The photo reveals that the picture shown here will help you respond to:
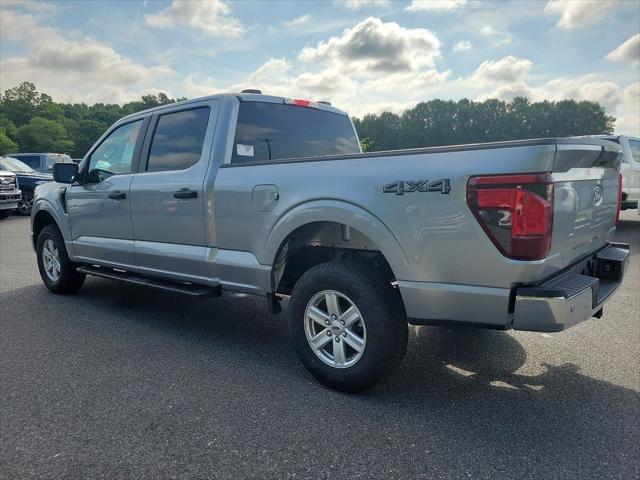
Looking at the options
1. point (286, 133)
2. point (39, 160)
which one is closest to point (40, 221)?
point (286, 133)

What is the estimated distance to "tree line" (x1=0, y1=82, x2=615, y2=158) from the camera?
278ft

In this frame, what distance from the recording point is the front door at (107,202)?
451 cm

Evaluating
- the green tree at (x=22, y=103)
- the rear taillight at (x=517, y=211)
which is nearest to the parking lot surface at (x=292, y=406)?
the rear taillight at (x=517, y=211)

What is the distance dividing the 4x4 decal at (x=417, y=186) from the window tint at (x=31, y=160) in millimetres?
17732

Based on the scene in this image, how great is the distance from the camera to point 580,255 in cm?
293

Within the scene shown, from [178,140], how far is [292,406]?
95.3 inches

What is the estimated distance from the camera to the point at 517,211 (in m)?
2.34

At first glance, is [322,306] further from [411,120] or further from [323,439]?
[411,120]

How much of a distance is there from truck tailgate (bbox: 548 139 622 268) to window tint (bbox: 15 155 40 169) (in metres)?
18.2

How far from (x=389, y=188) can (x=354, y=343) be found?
3.13 feet

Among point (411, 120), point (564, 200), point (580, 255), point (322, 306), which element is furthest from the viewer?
point (411, 120)

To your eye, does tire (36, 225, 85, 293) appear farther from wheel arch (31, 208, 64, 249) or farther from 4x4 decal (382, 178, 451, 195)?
4x4 decal (382, 178, 451, 195)

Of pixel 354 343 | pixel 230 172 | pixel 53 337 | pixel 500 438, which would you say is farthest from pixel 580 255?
pixel 53 337

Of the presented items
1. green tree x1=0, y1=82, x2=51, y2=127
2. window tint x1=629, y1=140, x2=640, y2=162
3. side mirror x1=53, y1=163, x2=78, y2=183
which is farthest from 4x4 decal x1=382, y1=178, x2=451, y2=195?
green tree x1=0, y1=82, x2=51, y2=127
